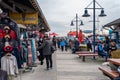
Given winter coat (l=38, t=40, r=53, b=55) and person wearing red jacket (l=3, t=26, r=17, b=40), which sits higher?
person wearing red jacket (l=3, t=26, r=17, b=40)

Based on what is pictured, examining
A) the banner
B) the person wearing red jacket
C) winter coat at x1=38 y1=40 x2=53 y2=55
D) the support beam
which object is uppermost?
the support beam

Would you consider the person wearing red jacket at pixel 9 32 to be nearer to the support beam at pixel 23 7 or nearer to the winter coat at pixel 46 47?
the support beam at pixel 23 7

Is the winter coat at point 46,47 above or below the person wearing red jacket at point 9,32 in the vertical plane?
below

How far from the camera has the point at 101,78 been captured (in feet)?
45.8

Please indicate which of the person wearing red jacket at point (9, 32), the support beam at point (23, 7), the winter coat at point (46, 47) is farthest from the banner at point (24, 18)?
the person wearing red jacket at point (9, 32)

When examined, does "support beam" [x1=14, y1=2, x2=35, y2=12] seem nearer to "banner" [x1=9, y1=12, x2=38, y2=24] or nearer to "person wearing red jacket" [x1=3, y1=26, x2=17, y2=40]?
"banner" [x1=9, y1=12, x2=38, y2=24]

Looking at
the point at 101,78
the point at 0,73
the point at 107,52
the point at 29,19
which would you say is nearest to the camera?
the point at 0,73

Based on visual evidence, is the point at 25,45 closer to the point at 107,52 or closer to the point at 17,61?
the point at 17,61

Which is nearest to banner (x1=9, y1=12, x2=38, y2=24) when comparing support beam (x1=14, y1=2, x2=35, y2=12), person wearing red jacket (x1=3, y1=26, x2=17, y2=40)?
support beam (x1=14, y1=2, x2=35, y2=12)

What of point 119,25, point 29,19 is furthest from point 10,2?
point 119,25

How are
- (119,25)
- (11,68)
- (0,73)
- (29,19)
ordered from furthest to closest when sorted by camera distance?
(119,25)
(29,19)
(11,68)
(0,73)

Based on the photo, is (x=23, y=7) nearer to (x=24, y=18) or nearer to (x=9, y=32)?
(x=24, y=18)

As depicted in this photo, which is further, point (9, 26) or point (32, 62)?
point (32, 62)

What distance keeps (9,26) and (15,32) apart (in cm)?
26
